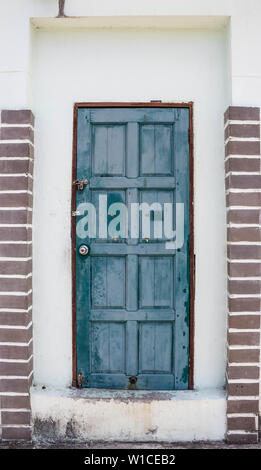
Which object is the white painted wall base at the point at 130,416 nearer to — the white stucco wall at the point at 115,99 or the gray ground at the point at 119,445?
the gray ground at the point at 119,445

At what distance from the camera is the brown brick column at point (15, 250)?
315 cm

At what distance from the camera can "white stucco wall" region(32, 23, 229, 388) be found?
3.29 meters

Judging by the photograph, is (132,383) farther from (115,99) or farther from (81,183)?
(115,99)

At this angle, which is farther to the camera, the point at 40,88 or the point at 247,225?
the point at 40,88

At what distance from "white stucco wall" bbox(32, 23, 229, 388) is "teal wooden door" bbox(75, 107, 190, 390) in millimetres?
98

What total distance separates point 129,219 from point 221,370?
1217 mm

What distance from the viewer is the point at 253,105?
A: 314 centimetres

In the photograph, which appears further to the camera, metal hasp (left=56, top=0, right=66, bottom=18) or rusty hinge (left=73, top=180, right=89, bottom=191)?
rusty hinge (left=73, top=180, right=89, bottom=191)

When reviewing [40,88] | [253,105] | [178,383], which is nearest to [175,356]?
[178,383]

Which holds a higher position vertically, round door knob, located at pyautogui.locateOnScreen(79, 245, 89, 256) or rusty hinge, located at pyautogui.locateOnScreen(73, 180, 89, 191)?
rusty hinge, located at pyautogui.locateOnScreen(73, 180, 89, 191)

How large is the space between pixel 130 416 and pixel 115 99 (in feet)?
7.04

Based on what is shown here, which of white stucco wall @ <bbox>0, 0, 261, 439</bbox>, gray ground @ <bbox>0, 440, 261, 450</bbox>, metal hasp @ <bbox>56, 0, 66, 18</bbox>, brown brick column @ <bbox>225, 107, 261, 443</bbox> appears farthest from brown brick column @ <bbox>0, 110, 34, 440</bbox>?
brown brick column @ <bbox>225, 107, 261, 443</bbox>

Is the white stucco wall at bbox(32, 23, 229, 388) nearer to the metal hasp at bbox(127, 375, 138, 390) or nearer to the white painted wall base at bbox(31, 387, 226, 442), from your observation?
the white painted wall base at bbox(31, 387, 226, 442)

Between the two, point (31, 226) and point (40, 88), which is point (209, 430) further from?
point (40, 88)
